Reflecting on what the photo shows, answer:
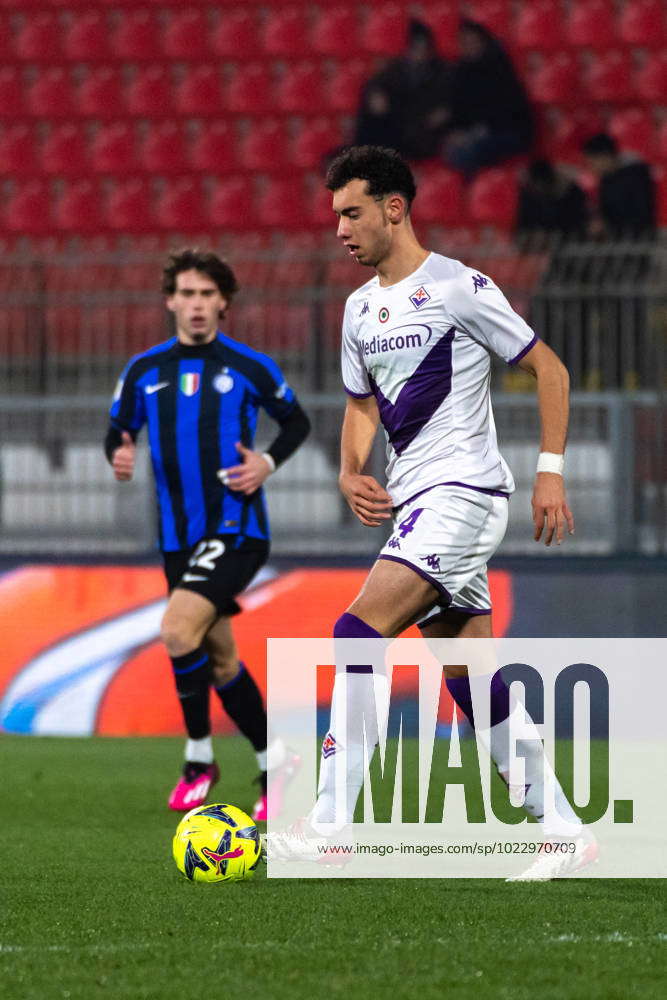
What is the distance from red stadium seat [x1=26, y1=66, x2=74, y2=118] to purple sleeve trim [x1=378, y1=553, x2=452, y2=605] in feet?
41.8

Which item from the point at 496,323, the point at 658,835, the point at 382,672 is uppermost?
the point at 496,323

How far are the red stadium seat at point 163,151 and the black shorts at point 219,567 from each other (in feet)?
32.5

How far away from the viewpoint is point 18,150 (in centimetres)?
1598

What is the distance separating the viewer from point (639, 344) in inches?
376

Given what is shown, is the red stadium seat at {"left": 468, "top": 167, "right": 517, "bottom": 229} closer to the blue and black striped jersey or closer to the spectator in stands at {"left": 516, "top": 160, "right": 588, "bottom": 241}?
the spectator in stands at {"left": 516, "top": 160, "right": 588, "bottom": 241}

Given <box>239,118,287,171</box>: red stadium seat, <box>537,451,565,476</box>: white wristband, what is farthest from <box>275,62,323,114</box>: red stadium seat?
<box>537,451,565,476</box>: white wristband

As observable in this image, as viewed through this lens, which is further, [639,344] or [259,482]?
[639,344]

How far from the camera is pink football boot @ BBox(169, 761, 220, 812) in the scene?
6250mm

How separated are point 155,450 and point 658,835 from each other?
243 cm

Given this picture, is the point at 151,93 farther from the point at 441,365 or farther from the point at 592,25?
the point at 441,365

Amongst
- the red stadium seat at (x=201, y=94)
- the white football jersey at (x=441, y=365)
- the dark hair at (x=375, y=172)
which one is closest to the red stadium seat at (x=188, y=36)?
the red stadium seat at (x=201, y=94)

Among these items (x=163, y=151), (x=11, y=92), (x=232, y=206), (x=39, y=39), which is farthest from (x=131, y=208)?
(x=39, y=39)

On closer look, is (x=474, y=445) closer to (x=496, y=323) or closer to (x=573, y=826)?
(x=496, y=323)

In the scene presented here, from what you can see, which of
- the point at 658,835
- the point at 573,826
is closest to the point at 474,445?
the point at 573,826
